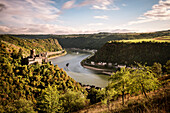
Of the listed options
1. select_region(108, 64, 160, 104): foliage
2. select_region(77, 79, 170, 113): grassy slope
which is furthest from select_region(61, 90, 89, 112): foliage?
select_region(77, 79, 170, 113): grassy slope

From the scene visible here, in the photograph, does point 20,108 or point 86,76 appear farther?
point 86,76

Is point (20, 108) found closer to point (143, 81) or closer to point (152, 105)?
point (143, 81)

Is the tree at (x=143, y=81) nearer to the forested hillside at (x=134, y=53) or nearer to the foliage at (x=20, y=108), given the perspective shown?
the foliage at (x=20, y=108)

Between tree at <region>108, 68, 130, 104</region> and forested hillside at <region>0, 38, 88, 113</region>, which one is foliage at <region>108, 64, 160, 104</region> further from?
forested hillside at <region>0, 38, 88, 113</region>

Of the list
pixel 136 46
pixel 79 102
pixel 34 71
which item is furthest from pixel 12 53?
pixel 136 46

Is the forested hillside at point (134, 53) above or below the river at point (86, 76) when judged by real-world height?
above

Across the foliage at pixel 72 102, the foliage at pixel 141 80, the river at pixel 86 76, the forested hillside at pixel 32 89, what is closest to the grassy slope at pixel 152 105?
the foliage at pixel 141 80

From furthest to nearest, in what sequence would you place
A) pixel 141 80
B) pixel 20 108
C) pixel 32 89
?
1. pixel 32 89
2. pixel 20 108
3. pixel 141 80

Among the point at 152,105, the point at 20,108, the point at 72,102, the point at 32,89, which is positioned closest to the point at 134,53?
the point at 72,102
